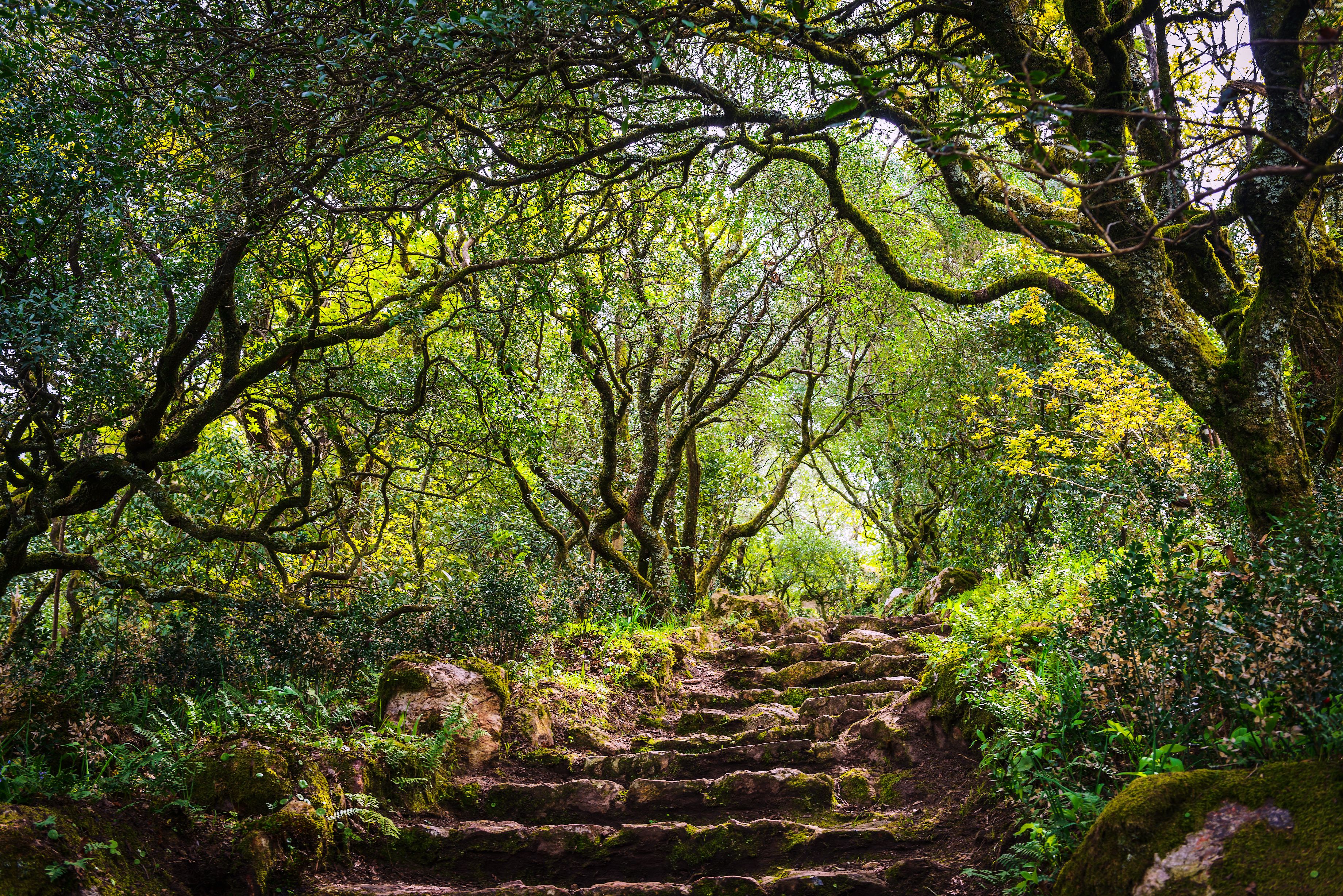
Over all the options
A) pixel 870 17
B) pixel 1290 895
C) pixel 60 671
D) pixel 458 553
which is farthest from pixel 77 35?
pixel 1290 895

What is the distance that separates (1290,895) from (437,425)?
8403mm

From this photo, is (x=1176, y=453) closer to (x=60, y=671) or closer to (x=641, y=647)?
(x=641, y=647)

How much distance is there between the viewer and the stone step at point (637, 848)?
4.81 metres

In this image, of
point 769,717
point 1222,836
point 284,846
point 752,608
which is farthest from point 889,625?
point 284,846

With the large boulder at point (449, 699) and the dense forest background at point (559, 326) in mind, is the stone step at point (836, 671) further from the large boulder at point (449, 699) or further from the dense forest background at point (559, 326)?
the large boulder at point (449, 699)

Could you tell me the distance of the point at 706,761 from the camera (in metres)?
6.56

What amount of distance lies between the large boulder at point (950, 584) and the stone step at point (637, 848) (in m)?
7.72

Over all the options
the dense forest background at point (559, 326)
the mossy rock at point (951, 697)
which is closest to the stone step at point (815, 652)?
the dense forest background at point (559, 326)

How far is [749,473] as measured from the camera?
17.0 m

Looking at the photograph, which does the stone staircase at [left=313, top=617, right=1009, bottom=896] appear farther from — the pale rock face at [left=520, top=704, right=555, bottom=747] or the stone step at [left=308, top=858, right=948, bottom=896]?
the pale rock face at [left=520, top=704, right=555, bottom=747]

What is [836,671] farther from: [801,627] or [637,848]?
[801,627]

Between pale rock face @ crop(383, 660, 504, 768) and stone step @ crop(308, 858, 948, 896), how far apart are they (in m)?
1.78

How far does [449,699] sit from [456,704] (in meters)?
0.08

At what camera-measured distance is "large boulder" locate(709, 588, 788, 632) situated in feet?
43.1
